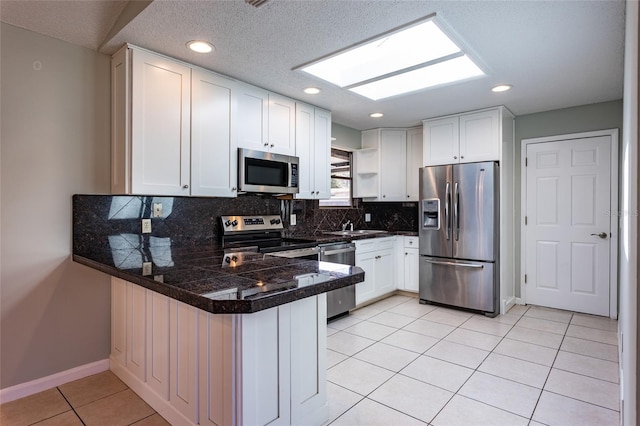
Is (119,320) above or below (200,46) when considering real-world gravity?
below

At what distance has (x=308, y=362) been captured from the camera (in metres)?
1.81

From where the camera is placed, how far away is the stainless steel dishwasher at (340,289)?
3.56 metres

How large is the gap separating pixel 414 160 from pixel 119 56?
11.9ft

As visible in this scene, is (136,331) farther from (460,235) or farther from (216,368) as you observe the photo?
(460,235)

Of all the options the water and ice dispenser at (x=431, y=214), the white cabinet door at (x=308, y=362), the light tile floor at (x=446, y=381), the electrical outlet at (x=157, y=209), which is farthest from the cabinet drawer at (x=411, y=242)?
the electrical outlet at (x=157, y=209)

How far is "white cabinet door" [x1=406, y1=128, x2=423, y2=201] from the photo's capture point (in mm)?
4793

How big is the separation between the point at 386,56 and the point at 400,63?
0.14 m

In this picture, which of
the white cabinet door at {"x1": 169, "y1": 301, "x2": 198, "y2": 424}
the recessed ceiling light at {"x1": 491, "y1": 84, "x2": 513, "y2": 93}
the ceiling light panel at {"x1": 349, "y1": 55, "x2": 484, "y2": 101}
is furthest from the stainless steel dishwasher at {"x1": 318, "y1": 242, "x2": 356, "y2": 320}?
the recessed ceiling light at {"x1": 491, "y1": 84, "x2": 513, "y2": 93}

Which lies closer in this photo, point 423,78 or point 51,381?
point 51,381

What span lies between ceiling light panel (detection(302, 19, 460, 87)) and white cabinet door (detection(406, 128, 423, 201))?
6.54ft

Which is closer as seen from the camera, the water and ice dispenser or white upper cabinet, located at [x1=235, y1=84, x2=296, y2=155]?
white upper cabinet, located at [x1=235, y1=84, x2=296, y2=155]

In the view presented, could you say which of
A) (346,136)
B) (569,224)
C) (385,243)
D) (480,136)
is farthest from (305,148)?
(569,224)

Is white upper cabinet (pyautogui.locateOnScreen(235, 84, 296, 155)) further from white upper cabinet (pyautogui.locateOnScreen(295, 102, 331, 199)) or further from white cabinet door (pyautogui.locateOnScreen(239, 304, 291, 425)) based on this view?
white cabinet door (pyautogui.locateOnScreen(239, 304, 291, 425))

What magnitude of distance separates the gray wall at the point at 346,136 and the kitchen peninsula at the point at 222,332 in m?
2.72
